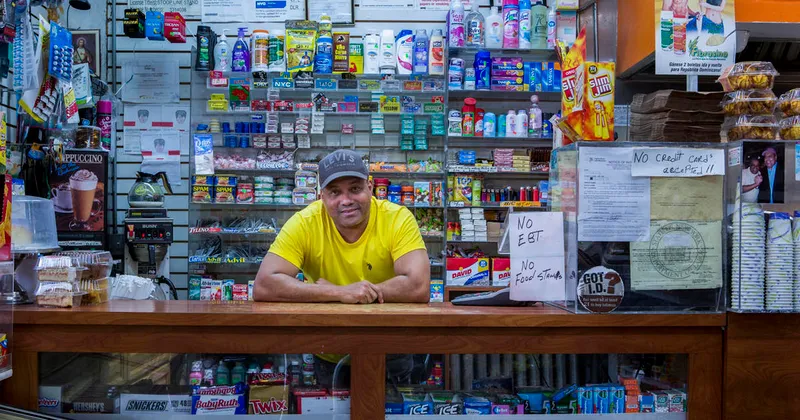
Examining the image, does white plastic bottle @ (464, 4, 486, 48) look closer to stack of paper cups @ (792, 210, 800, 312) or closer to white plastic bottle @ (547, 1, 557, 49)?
white plastic bottle @ (547, 1, 557, 49)

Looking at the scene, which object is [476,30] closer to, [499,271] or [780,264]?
[499,271]

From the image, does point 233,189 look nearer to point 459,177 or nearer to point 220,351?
point 459,177

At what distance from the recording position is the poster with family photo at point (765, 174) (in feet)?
5.74

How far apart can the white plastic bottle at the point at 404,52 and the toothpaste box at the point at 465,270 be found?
1721mm

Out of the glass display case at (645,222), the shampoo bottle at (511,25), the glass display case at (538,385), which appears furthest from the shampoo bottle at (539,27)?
the glass display case at (538,385)

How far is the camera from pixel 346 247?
2746mm

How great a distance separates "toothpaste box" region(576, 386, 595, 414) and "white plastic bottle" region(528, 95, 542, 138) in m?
A: 3.93

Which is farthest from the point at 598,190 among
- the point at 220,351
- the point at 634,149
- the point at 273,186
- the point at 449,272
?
the point at 273,186

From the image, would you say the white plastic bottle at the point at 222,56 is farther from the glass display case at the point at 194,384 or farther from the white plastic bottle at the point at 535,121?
the glass display case at the point at 194,384

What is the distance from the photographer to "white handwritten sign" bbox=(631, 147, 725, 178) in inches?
70.1

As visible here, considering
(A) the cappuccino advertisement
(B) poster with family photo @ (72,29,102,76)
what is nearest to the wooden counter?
(A) the cappuccino advertisement

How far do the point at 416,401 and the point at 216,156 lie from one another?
14.0ft

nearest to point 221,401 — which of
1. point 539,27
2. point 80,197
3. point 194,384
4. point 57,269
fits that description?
point 194,384

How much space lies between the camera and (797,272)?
5.73 ft
